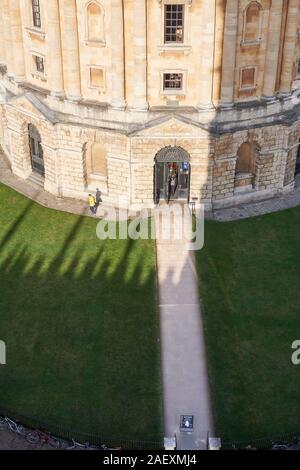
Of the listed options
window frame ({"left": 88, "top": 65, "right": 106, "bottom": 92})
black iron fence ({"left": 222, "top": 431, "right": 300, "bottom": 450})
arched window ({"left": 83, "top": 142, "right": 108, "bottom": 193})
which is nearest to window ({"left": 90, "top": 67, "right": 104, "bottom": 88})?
window frame ({"left": 88, "top": 65, "right": 106, "bottom": 92})

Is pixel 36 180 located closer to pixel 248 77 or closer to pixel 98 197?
pixel 98 197

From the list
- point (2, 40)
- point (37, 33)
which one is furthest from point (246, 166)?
point (2, 40)

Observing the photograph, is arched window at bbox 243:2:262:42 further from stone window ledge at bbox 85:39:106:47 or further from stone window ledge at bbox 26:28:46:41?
stone window ledge at bbox 26:28:46:41

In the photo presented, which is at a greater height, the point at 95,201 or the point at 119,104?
the point at 119,104

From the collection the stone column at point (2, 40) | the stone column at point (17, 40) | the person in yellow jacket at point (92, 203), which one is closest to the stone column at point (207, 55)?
the person in yellow jacket at point (92, 203)

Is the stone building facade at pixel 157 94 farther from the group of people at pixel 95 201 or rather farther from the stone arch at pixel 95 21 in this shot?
the group of people at pixel 95 201

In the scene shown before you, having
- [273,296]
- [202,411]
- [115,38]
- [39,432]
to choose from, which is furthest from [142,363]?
[115,38]

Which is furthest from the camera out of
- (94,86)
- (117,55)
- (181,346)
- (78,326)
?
(94,86)
